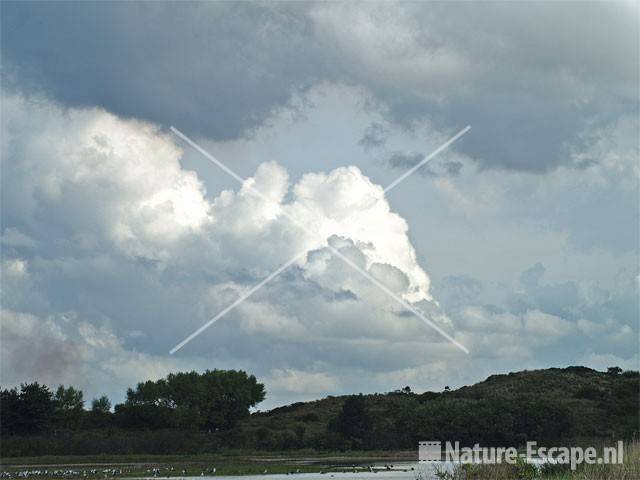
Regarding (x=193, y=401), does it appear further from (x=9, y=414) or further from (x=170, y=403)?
(x=9, y=414)

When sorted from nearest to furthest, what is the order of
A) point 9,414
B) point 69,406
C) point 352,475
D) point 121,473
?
point 352,475, point 121,473, point 9,414, point 69,406

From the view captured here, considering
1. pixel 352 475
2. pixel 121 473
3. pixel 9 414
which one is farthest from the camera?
pixel 9 414

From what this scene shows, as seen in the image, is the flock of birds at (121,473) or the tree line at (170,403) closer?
the flock of birds at (121,473)

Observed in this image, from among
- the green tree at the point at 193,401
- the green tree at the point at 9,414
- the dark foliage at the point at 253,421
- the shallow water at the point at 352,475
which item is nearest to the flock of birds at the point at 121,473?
the shallow water at the point at 352,475

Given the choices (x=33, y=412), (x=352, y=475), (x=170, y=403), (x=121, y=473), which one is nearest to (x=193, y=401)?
(x=170, y=403)

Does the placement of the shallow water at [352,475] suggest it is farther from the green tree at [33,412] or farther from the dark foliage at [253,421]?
the green tree at [33,412]

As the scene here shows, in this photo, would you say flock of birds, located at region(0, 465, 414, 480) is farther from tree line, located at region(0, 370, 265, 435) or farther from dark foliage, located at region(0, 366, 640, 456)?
tree line, located at region(0, 370, 265, 435)

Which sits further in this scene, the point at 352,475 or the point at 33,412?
the point at 33,412

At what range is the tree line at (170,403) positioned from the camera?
13150 cm

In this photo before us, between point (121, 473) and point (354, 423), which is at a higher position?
point (354, 423)

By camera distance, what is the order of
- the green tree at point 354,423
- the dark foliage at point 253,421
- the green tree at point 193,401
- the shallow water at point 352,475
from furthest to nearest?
the green tree at point 193,401, the green tree at point 354,423, the dark foliage at point 253,421, the shallow water at point 352,475

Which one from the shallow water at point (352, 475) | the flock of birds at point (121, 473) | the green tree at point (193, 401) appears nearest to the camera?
the shallow water at point (352, 475)

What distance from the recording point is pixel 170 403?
Result: 144m

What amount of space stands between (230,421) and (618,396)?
216 feet
